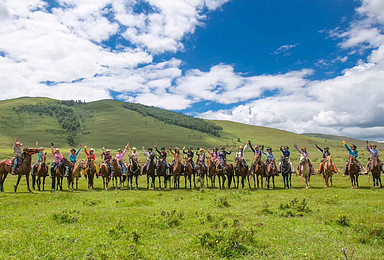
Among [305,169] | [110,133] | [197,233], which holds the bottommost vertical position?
[197,233]

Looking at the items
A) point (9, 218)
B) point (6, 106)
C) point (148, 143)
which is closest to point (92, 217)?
point (9, 218)

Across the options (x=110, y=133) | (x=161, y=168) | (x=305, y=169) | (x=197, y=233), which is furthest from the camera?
(x=110, y=133)

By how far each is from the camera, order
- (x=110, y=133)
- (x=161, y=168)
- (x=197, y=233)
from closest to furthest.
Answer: (x=197, y=233) → (x=161, y=168) → (x=110, y=133)

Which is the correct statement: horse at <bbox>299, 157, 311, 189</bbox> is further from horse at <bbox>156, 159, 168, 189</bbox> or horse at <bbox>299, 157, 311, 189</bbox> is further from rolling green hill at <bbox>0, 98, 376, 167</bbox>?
rolling green hill at <bbox>0, 98, 376, 167</bbox>

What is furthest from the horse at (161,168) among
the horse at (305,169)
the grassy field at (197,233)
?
the horse at (305,169)

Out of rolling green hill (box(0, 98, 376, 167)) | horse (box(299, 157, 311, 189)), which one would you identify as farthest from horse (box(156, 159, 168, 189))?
rolling green hill (box(0, 98, 376, 167))

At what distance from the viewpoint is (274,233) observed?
27.5 ft

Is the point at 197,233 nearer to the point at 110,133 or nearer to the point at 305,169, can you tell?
the point at 305,169

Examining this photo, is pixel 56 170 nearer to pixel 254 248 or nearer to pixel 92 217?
pixel 92 217

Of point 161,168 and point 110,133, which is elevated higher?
point 110,133

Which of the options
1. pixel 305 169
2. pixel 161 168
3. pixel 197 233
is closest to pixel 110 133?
pixel 161 168

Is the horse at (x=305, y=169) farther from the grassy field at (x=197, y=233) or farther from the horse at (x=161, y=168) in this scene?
the horse at (x=161, y=168)

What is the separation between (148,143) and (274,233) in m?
109

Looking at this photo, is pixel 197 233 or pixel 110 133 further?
pixel 110 133
